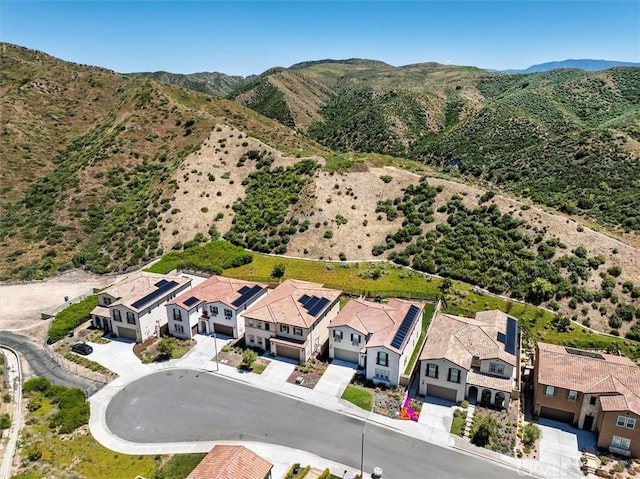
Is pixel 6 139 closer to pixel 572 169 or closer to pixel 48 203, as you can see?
pixel 48 203

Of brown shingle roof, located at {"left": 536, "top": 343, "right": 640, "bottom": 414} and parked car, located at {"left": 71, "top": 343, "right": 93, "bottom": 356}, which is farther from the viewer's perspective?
parked car, located at {"left": 71, "top": 343, "right": 93, "bottom": 356}

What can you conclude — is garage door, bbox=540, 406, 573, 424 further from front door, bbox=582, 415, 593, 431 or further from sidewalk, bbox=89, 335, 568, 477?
sidewalk, bbox=89, 335, 568, 477

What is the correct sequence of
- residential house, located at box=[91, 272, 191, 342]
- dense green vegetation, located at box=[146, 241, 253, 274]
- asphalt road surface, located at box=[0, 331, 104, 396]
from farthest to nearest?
dense green vegetation, located at box=[146, 241, 253, 274], residential house, located at box=[91, 272, 191, 342], asphalt road surface, located at box=[0, 331, 104, 396]

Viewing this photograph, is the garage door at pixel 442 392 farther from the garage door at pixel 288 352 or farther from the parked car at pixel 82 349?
the parked car at pixel 82 349

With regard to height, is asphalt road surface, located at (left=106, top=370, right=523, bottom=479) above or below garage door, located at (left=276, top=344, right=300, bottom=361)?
below

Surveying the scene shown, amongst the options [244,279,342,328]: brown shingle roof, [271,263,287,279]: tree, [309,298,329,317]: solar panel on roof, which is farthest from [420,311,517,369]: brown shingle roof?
[271,263,287,279]: tree

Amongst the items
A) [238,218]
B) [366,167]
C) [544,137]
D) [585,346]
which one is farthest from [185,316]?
[544,137]
